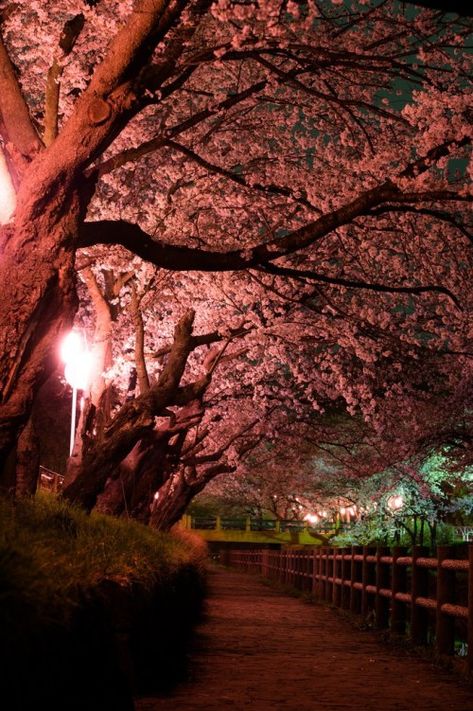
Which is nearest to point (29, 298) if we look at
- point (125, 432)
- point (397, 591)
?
point (125, 432)

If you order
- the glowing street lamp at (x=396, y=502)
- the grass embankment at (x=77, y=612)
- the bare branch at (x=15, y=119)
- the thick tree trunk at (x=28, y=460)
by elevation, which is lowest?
the grass embankment at (x=77, y=612)

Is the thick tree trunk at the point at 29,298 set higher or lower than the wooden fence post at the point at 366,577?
higher

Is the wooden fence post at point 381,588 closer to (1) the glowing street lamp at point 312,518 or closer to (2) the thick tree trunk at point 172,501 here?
(2) the thick tree trunk at point 172,501

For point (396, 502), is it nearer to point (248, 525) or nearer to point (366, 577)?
point (366, 577)

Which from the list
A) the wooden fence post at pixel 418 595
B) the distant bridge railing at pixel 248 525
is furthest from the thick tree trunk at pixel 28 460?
the distant bridge railing at pixel 248 525

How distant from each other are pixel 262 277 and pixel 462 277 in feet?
10.9

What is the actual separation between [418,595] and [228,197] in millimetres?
6760

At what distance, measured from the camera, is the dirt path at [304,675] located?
707cm

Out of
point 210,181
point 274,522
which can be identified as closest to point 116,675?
point 210,181

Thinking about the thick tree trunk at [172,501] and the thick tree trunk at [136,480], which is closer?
the thick tree trunk at [136,480]

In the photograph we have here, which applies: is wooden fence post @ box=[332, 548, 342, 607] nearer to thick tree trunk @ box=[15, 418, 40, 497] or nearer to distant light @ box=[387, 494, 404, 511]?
thick tree trunk @ box=[15, 418, 40, 497]

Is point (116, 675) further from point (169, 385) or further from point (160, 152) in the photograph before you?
point (160, 152)

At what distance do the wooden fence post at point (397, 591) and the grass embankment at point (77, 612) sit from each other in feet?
14.8

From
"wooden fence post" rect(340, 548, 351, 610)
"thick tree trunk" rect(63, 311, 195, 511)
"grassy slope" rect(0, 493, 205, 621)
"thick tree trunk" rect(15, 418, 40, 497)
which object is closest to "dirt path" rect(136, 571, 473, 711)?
"grassy slope" rect(0, 493, 205, 621)
